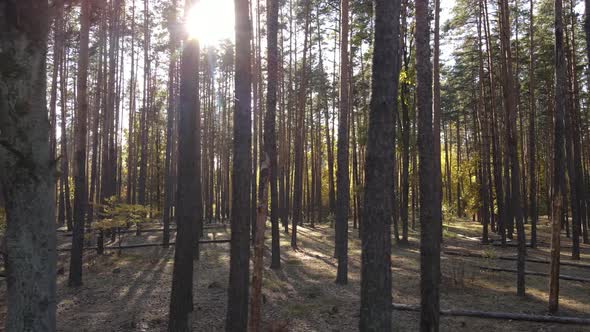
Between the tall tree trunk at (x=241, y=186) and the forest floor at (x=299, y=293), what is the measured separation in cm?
118

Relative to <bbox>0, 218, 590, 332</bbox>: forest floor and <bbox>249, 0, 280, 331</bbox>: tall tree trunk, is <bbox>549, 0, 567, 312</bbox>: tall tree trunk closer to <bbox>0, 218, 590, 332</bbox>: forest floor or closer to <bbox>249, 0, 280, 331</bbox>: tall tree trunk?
<bbox>0, 218, 590, 332</bbox>: forest floor

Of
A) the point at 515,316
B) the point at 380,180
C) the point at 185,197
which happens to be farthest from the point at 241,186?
the point at 515,316

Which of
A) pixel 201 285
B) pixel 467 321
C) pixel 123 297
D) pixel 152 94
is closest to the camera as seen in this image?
pixel 467 321

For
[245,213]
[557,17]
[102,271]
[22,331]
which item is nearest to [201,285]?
[102,271]

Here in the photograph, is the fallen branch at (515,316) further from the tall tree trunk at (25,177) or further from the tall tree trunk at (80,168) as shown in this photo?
the tall tree trunk at (80,168)

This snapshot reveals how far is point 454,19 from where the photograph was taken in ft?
60.9

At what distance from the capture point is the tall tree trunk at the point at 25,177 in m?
2.29

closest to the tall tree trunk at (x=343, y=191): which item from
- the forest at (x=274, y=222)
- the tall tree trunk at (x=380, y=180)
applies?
the forest at (x=274, y=222)

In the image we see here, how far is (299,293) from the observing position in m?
9.84

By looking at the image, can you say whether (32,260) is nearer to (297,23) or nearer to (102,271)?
(102,271)

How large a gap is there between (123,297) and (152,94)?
19.4 meters

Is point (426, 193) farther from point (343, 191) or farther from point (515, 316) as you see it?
point (343, 191)

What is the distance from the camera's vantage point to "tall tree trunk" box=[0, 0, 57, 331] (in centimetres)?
229

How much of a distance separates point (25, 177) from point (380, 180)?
3526mm
